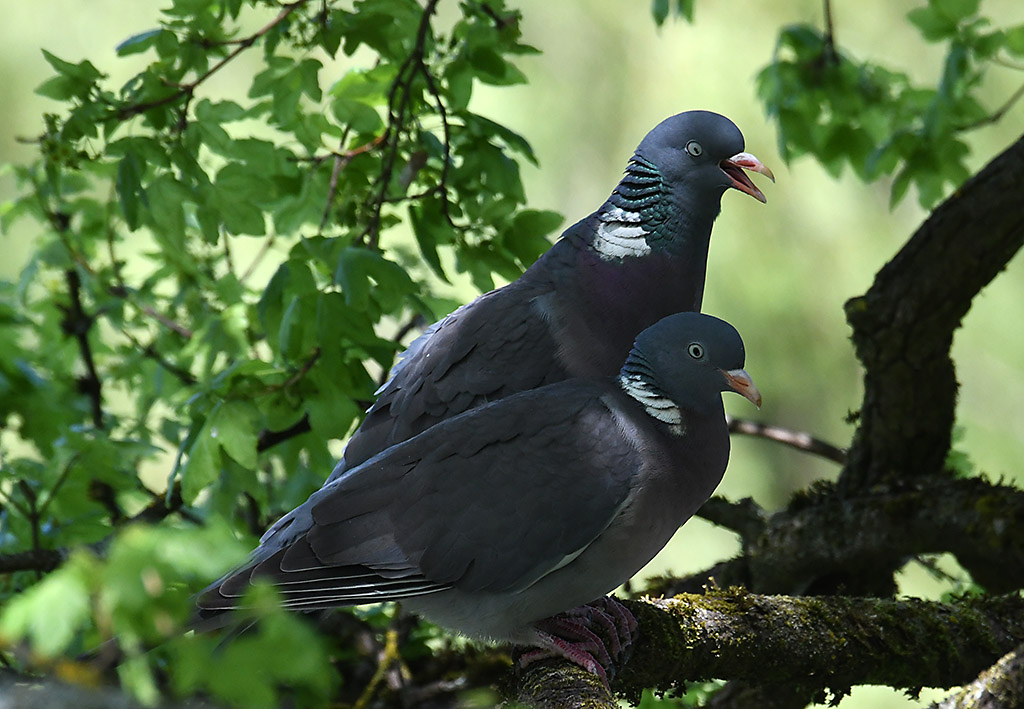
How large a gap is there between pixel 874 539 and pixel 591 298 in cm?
107

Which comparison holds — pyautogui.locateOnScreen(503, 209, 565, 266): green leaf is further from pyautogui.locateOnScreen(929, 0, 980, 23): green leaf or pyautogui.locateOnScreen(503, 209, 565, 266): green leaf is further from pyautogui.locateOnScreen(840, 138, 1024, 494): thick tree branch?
pyautogui.locateOnScreen(929, 0, 980, 23): green leaf

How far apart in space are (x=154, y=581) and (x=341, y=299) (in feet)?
5.09

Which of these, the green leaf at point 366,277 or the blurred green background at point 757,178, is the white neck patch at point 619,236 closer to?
the green leaf at point 366,277

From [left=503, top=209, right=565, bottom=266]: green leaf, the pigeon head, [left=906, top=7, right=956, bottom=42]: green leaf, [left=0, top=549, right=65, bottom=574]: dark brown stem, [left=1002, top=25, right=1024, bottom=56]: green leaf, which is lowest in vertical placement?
[left=0, top=549, right=65, bottom=574]: dark brown stem

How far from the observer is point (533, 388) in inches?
83.4

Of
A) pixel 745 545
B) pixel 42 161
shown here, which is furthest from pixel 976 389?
pixel 42 161

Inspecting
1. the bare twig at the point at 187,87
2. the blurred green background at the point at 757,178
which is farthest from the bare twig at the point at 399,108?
the blurred green background at the point at 757,178

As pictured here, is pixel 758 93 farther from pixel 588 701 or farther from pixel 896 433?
pixel 588 701

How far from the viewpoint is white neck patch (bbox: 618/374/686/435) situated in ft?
6.35

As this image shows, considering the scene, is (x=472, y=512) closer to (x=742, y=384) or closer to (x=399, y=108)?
(x=742, y=384)

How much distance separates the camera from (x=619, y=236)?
2258mm

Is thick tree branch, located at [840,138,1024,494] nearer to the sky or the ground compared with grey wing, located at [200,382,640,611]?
nearer to the sky

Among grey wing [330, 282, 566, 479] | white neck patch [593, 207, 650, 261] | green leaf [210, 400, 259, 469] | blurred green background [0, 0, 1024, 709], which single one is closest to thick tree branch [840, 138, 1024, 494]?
white neck patch [593, 207, 650, 261]

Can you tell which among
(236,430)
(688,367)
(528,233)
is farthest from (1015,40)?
(236,430)
